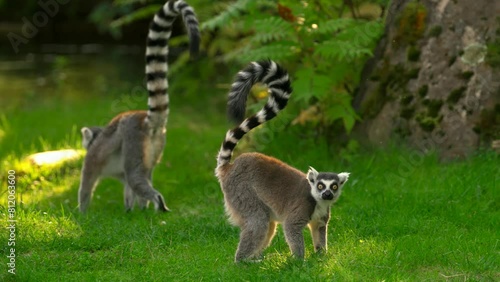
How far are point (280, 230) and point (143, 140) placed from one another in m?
2.02

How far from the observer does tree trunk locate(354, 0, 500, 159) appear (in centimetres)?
791

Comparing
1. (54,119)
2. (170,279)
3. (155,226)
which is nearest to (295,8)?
(155,226)

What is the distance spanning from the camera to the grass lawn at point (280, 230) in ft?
17.6

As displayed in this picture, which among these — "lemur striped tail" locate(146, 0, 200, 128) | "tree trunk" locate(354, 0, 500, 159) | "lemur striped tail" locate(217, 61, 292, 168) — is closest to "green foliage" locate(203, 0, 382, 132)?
"tree trunk" locate(354, 0, 500, 159)

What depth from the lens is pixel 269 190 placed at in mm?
5633

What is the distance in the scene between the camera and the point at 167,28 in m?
7.86

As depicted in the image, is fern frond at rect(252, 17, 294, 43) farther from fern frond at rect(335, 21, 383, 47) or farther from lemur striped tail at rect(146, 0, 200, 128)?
lemur striped tail at rect(146, 0, 200, 128)

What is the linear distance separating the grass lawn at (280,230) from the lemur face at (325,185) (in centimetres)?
49

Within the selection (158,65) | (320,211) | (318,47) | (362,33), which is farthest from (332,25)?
(320,211)

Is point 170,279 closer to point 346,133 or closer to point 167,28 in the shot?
point 167,28

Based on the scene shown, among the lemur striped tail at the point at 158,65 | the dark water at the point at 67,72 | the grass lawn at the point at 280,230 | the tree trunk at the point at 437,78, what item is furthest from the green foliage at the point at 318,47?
the dark water at the point at 67,72

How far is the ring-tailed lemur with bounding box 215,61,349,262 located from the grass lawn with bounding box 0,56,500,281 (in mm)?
195

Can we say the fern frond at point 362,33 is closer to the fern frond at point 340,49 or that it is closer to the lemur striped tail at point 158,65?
the fern frond at point 340,49

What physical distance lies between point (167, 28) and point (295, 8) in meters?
1.56
